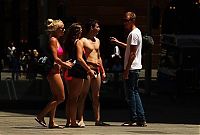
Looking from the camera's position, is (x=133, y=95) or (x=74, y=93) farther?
(x=133, y=95)

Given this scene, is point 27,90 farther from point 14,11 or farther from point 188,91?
point 14,11

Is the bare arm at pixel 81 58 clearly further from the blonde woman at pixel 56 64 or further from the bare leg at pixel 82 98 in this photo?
the bare leg at pixel 82 98

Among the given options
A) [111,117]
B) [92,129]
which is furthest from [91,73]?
[111,117]

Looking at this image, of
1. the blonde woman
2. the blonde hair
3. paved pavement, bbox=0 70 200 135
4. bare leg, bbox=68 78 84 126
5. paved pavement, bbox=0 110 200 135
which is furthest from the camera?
bare leg, bbox=68 78 84 126

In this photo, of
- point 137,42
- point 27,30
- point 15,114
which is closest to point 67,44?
point 137,42

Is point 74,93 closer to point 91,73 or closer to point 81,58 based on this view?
point 91,73

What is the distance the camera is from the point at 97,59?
13.4m

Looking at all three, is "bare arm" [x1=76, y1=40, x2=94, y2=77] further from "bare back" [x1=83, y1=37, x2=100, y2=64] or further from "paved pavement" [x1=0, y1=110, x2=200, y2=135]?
"paved pavement" [x1=0, y1=110, x2=200, y2=135]

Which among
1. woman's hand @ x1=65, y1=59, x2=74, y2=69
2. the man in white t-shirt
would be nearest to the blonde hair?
woman's hand @ x1=65, y1=59, x2=74, y2=69

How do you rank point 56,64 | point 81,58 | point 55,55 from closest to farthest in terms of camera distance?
point 55,55 < point 56,64 < point 81,58

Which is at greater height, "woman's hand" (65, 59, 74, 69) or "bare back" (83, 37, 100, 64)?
"bare back" (83, 37, 100, 64)

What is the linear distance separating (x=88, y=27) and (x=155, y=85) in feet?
55.7

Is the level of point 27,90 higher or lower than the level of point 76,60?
lower

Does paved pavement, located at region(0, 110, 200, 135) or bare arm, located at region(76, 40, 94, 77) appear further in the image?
bare arm, located at region(76, 40, 94, 77)
